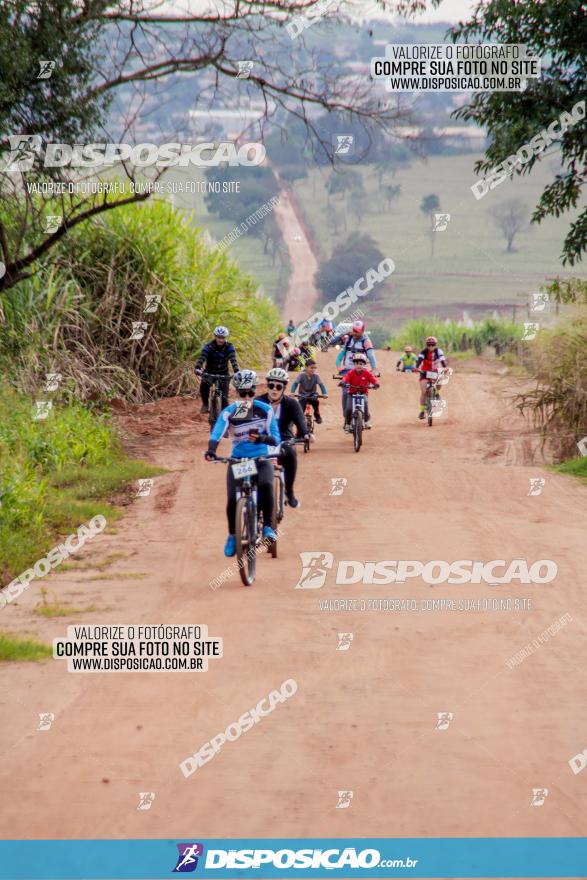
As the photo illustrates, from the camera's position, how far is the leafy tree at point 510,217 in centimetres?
11488

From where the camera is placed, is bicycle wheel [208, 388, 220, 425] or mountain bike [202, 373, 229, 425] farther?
bicycle wheel [208, 388, 220, 425]

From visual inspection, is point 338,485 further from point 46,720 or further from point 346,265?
point 346,265

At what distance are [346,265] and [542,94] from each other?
78.2 meters

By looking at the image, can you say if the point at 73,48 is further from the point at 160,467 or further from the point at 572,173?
the point at 572,173

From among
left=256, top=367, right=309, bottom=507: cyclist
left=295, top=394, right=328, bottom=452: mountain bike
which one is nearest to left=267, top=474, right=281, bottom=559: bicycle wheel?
left=256, top=367, right=309, bottom=507: cyclist

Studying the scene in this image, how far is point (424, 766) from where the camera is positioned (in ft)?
23.6

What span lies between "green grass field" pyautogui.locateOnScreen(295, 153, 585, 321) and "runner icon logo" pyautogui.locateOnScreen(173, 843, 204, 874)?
86400 mm

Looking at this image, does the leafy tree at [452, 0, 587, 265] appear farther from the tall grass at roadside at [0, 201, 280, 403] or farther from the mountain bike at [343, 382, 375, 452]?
the tall grass at roadside at [0, 201, 280, 403]

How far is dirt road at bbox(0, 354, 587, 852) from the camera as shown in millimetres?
6578

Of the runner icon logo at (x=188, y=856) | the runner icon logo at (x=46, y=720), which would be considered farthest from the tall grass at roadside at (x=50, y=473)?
the runner icon logo at (x=188, y=856)

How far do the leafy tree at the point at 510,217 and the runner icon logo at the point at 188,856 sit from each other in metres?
111

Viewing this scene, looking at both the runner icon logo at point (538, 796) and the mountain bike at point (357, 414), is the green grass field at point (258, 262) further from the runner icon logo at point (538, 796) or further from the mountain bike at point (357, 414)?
the runner icon logo at point (538, 796)

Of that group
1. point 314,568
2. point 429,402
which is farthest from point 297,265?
point 314,568

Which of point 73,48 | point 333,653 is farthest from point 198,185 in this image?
point 333,653
